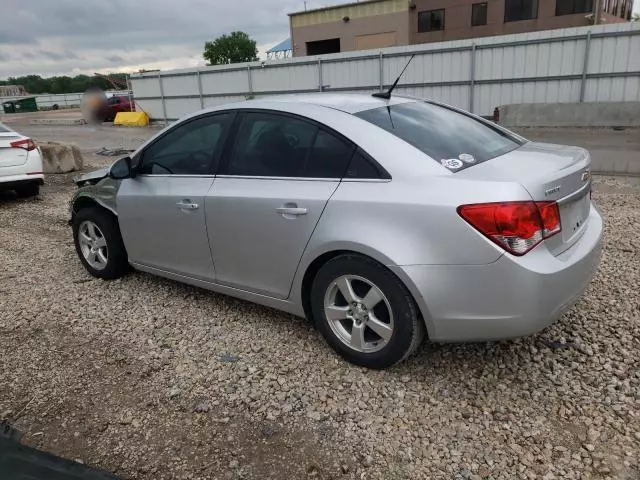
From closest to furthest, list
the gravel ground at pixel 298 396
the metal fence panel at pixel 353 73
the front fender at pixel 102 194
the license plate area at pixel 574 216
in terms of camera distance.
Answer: the gravel ground at pixel 298 396, the license plate area at pixel 574 216, the front fender at pixel 102 194, the metal fence panel at pixel 353 73

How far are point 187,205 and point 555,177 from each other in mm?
2362

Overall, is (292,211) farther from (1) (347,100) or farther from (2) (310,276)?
(1) (347,100)

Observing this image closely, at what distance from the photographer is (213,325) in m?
3.86

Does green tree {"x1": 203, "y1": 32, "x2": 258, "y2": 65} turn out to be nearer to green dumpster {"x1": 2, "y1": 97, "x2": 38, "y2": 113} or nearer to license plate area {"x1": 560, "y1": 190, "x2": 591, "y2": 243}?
green dumpster {"x1": 2, "y1": 97, "x2": 38, "y2": 113}

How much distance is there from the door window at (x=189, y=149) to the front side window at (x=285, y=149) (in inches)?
7.3

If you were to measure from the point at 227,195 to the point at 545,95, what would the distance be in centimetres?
1506

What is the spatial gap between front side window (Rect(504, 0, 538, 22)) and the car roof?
37150 millimetres

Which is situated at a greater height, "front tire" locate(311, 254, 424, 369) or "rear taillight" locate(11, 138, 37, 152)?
"rear taillight" locate(11, 138, 37, 152)

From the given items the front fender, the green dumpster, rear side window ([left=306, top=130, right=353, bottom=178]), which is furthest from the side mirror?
the green dumpster

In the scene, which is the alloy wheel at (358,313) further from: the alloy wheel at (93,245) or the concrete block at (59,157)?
the concrete block at (59,157)

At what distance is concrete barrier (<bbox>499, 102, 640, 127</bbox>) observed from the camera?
13.6 metres

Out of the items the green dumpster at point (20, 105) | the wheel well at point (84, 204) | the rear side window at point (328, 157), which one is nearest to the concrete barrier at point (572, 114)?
the wheel well at point (84, 204)

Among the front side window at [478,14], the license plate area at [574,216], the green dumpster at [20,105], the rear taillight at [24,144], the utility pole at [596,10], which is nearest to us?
the license plate area at [574,216]

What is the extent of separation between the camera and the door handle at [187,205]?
3.69m
